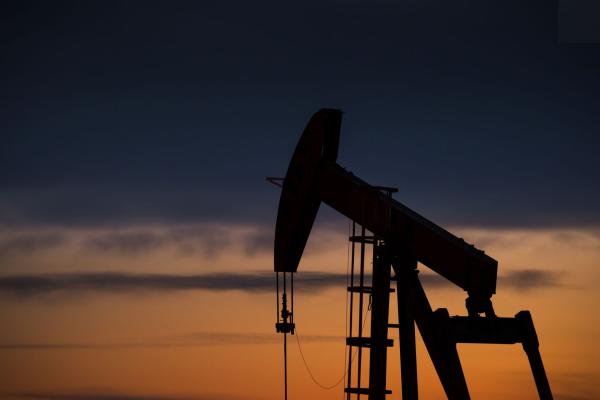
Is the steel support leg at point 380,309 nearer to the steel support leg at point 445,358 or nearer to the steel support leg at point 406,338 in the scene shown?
the steel support leg at point 406,338

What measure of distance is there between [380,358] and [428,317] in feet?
8.03

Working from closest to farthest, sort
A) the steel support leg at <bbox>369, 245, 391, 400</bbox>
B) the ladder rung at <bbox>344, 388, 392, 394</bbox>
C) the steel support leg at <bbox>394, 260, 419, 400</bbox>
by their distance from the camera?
the steel support leg at <bbox>394, 260, 419, 400</bbox>
the steel support leg at <bbox>369, 245, 391, 400</bbox>
the ladder rung at <bbox>344, 388, 392, 394</bbox>

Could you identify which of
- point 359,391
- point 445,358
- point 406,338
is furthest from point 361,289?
point 445,358

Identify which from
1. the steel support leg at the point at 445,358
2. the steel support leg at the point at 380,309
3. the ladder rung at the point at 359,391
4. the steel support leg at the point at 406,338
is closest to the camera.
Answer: the steel support leg at the point at 445,358

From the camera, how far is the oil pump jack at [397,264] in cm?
2069

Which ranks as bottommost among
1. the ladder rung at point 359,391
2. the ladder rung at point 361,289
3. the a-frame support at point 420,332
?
the ladder rung at point 359,391

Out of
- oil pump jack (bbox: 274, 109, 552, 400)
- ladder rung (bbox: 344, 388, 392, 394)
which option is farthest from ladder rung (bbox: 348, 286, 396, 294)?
ladder rung (bbox: 344, 388, 392, 394)

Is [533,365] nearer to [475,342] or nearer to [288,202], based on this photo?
[475,342]

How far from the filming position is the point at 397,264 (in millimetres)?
23172

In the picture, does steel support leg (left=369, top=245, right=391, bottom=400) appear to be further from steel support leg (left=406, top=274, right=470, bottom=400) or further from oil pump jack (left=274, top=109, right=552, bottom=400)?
steel support leg (left=406, top=274, right=470, bottom=400)

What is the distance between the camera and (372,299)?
2384 cm

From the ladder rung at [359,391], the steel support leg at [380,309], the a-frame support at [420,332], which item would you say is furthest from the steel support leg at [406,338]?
the ladder rung at [359,391]

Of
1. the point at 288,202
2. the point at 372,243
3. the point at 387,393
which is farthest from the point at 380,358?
the point at 288,202

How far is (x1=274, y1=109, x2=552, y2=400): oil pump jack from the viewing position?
20.7 m
